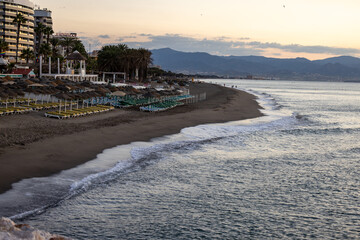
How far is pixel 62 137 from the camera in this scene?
22641 millimetres

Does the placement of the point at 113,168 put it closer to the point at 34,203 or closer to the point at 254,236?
the point at 34,203

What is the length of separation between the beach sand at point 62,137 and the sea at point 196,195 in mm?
869

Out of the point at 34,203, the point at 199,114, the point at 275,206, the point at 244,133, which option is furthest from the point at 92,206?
the point at 199,114

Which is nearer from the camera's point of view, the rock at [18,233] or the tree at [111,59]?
the rock at [18,233]

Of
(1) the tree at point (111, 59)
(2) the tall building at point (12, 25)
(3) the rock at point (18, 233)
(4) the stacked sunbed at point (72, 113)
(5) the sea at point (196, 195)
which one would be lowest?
(5) the sea at point (196, 195)

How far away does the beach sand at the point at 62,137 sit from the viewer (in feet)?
54.0

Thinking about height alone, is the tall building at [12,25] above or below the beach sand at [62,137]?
above

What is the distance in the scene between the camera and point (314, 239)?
11.5 metres

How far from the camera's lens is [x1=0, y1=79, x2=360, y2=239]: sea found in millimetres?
11742

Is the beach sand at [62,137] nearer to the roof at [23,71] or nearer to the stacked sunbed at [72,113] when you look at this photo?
the stacked sunbed at [72,113]

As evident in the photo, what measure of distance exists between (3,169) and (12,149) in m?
3.49

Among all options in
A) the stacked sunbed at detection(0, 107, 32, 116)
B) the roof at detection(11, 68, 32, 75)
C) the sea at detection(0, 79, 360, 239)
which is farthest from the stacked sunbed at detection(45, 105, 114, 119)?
the roof at detection(11, 68, 32, 75)

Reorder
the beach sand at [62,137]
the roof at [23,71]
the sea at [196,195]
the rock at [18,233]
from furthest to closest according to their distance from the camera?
the roof at [23,71]
the beach sand at [62,137]
the sea at [196,195]
the rock at [18,233]

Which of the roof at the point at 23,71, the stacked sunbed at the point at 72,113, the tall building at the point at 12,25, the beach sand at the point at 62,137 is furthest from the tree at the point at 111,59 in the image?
the beach sand at the point at 62,137
